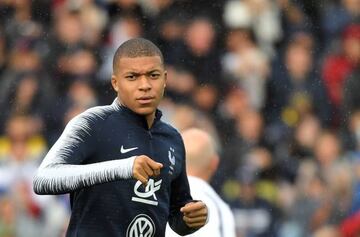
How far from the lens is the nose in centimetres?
559

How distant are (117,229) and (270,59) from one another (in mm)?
8554

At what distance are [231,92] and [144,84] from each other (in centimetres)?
810

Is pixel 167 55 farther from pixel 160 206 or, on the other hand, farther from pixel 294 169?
pixel 160 206

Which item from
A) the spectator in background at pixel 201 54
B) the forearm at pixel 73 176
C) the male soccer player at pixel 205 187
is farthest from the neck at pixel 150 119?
the spectator in background at pixel 201 54

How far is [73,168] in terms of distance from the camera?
17.0 feet

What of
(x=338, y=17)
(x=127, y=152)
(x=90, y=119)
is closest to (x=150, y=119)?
(x=127, y=152)

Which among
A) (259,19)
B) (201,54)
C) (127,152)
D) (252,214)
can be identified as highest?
(259,19)

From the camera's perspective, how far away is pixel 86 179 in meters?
5.16

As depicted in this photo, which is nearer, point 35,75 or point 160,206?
point 160,206

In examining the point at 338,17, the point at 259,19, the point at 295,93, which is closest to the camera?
the point at 295,93

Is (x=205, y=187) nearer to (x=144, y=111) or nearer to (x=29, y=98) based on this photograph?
(x=144, y=111)

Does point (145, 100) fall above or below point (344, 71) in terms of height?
below

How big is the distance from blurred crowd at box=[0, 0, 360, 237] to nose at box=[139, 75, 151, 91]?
677 centimetres

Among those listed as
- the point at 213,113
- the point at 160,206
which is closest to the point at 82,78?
the point at 213,113
